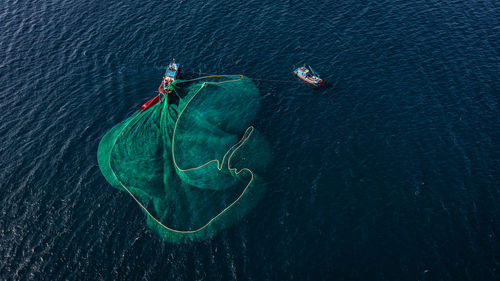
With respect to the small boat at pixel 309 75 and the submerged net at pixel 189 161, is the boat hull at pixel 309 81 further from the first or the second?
the submerged net at pixel 189 161

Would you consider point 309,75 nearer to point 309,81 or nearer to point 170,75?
point 309,81

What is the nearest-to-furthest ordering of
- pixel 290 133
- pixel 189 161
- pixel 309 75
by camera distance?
pixel 189 161
pixel 290 133
pixel 309 75

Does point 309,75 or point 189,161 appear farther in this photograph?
point 309,75

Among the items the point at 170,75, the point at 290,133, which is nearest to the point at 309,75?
the point at 290,133

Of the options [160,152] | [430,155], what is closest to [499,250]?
[430,155]

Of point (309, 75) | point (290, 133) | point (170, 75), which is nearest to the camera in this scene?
point (290, 133)

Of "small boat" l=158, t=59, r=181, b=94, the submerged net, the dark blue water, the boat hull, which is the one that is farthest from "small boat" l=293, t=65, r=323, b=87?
"small boat" l=158, t=59, r=181, b=94

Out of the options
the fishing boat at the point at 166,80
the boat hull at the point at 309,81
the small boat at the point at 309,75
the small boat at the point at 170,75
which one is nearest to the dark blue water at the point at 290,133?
the boat hull at the point at 309,81
